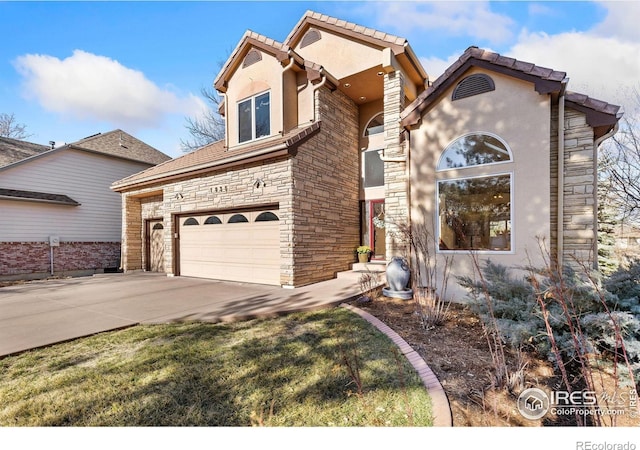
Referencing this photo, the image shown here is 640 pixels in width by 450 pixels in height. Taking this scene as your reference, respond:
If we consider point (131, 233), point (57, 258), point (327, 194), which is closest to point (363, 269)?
point (327, 194)

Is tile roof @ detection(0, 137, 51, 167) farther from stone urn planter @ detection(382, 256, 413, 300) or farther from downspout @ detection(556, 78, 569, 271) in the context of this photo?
downspout @ detection(556, 78, 569, 271)

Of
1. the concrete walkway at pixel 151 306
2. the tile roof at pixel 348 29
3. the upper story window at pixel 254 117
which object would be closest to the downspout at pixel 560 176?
the concrete walkway at pixel 151 306

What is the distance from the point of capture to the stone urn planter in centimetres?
642

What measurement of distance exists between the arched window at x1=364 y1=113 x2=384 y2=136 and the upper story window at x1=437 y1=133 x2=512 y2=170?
434 centimetres

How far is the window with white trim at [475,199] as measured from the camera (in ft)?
19.7

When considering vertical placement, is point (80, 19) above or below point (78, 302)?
above

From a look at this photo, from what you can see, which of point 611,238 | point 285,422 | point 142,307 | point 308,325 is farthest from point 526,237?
point 611,238

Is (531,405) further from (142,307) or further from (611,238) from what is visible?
(611,238)

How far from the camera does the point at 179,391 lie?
2922 mm

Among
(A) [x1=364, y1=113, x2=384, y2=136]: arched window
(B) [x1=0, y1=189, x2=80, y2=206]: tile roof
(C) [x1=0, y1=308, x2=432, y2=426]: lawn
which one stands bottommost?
(C) [x1=0, y1=308, x2=432, y2=426]: lawn

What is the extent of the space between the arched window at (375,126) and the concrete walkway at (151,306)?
5309 mm

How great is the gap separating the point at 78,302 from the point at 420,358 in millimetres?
7582

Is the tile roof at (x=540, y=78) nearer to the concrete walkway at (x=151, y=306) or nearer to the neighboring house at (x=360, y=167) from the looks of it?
the neighboring house at (x=360, y=167)

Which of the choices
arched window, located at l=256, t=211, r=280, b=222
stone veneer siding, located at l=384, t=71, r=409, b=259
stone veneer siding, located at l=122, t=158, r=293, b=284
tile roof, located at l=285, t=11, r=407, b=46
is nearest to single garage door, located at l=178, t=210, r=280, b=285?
arched window, located at l=256, t=211, r=280, b=222
